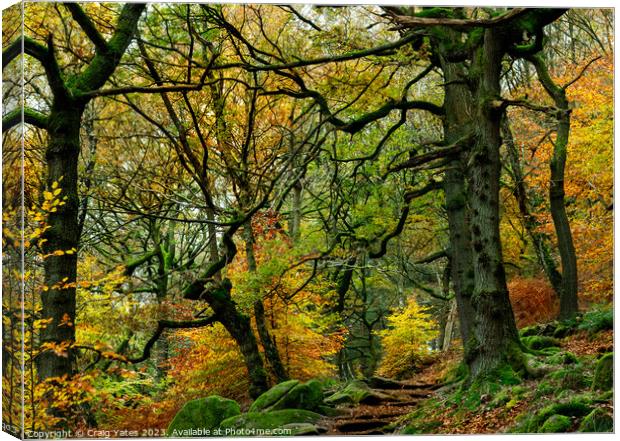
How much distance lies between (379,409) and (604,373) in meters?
2.56

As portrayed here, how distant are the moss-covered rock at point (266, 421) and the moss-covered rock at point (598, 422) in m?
2.74

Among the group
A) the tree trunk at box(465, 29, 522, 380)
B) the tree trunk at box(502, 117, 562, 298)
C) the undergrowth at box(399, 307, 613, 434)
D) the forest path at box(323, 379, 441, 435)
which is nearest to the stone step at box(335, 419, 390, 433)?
the forest path at box(323, 379, 441, 435)

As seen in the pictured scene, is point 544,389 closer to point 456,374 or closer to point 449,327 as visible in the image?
point 456,374

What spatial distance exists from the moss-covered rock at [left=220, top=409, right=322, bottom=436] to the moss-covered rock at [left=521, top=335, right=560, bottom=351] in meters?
2.60

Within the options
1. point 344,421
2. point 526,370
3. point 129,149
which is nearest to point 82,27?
point 129,149

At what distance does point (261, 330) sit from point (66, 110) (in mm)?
3728

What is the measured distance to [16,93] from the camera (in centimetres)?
621

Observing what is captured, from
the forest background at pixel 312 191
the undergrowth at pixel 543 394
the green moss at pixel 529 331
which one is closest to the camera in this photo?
the undergrowth at pixel 543 394

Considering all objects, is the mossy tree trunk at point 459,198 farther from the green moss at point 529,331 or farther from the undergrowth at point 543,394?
the undergrowth at point 543,394

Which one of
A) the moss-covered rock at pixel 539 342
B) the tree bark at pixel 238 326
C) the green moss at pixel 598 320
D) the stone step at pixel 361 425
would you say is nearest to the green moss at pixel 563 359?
the green moss at pixel 598 320

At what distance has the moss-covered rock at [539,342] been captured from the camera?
8117 mm

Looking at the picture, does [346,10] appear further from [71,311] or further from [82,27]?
[71,311]

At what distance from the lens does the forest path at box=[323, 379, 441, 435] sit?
748 cm

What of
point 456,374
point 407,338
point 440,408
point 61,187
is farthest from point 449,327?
point 61,187
